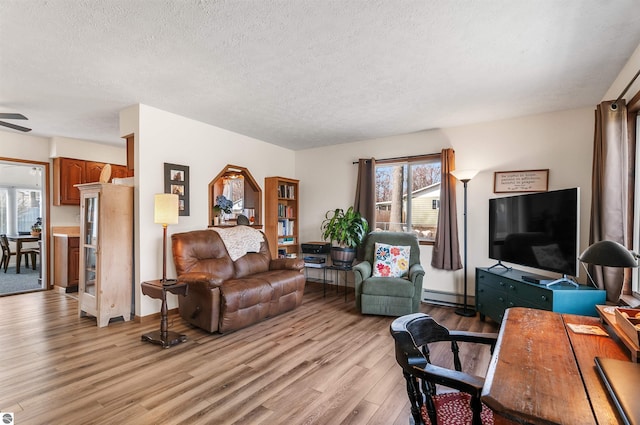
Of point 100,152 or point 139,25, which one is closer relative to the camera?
point 139,25

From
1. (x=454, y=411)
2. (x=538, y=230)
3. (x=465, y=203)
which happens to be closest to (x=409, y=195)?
(x=465, y=203)

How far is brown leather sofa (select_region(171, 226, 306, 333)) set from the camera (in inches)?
121

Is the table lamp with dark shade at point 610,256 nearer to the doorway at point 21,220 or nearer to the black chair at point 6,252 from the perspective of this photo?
the doorway at point 21,220

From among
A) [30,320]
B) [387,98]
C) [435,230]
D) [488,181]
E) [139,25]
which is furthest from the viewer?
[435,230]

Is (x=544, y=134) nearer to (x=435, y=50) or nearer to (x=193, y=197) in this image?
(x=435, y=50)

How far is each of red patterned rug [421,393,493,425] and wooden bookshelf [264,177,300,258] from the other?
398 cm

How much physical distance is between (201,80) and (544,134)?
392 cm

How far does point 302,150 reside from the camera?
19.0 feet

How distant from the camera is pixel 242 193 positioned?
527cm

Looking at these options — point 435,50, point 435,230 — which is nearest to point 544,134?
point 435,230

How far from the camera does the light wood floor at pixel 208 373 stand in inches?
75.1

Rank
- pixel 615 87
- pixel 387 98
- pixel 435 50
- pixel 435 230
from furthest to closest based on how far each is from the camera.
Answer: pixel 435 230, pixel 387 98, pixel 615 87, pixel 435 50

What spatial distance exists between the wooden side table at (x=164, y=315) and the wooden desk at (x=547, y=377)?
2.69 metres

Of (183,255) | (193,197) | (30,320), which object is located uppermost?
(193,197)
